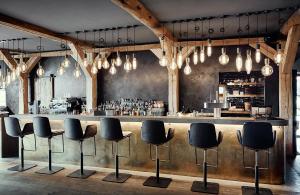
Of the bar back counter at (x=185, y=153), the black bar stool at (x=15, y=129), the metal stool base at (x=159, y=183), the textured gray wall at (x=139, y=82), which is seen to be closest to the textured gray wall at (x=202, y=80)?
the textured gray wall at (x=139, y=82)

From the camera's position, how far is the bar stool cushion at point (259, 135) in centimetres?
399

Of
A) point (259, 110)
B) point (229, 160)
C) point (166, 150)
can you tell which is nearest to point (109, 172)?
point (166, 150)

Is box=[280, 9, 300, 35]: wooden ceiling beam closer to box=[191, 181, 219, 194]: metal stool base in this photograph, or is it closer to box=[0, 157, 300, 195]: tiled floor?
box=[0, 157, 300, 195]: tiled floor

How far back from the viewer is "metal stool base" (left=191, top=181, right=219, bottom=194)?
4.37m

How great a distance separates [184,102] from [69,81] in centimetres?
474

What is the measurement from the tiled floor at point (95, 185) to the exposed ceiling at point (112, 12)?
326 centimetres

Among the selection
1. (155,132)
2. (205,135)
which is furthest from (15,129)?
(205,135)

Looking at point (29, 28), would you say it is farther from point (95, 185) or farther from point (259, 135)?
point (259, 135)

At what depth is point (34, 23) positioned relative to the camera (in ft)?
20.3

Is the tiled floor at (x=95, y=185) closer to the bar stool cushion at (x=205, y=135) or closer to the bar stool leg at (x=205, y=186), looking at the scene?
the bar stool leg at (x=205, y=186)

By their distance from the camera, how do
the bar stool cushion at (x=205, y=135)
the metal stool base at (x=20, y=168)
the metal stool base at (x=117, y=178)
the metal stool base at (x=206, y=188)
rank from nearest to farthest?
the bar stool cushion at (x=205, y=135) → the metal stool base at (x=206, y=188) → the metal stool base at (x=117, y=178) → the metal stool base at (x=20, y=168)

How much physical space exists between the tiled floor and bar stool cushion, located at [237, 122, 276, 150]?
910 mm

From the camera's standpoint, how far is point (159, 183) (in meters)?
4.77

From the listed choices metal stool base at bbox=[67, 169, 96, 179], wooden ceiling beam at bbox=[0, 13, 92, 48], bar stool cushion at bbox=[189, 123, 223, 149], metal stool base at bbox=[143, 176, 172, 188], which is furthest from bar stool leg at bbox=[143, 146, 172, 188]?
wooden ceiling beam at bbox=[0, 13, 92, 48]
